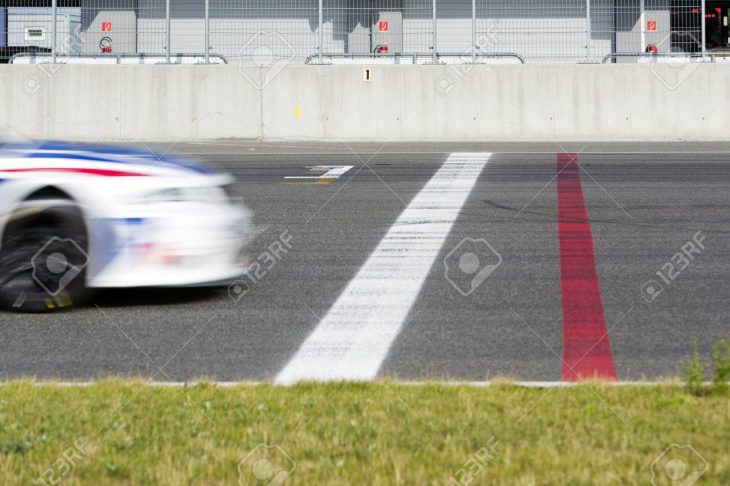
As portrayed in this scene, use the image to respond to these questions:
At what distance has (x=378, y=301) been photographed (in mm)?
8242

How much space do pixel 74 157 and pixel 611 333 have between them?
12.9ft

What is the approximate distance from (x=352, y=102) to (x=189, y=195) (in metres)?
14.3

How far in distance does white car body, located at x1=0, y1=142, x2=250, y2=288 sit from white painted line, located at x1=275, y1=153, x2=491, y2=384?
1038mm

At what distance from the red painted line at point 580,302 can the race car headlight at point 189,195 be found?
8.70ft

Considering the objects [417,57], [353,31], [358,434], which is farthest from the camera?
[353,31]

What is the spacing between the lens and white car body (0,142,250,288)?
7.84 metres

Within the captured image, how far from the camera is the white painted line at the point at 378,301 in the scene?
646 centimetres

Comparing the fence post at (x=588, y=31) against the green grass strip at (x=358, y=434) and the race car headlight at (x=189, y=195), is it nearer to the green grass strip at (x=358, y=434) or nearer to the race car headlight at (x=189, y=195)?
the race car headlight at (x=189, y=195)

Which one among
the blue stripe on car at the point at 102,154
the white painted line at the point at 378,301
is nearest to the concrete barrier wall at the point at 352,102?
the white painted line at the point at 378,301

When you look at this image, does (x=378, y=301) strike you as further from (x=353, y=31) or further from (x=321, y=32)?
(x=353, y=31)

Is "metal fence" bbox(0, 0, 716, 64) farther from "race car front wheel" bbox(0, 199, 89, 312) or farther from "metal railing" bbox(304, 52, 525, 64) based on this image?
"race car front wheel" bbox(0, 199, 89, 312)

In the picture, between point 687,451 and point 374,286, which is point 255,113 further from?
point 687,451

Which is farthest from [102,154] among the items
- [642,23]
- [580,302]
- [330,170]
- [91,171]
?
[642,23]

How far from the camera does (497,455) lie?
451cm
